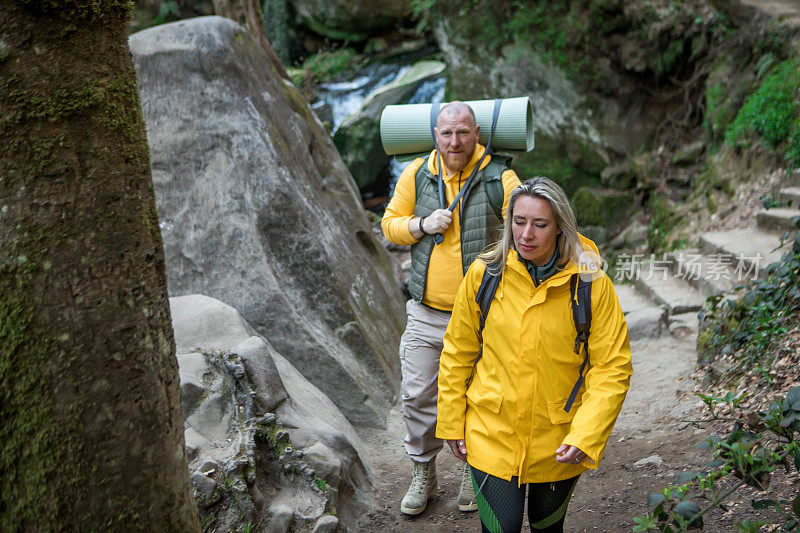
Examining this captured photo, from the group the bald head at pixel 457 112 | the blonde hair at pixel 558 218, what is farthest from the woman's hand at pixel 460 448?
the bald head at pixel 457 112

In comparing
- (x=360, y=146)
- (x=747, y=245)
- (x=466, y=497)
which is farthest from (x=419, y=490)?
(x=360, y=146)

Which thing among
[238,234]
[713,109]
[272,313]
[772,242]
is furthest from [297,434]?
[713,109]

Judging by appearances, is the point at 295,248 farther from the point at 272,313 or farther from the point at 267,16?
the point at 267,16

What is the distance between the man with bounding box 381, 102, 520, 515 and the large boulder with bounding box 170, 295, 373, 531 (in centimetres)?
51

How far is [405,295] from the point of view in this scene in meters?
7.93

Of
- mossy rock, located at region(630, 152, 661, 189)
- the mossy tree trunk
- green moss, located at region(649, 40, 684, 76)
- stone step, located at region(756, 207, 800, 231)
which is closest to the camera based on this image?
the mossy tree trunk

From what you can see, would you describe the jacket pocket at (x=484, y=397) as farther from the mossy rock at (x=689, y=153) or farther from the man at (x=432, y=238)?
the mossy rock at (x=689, y=153)

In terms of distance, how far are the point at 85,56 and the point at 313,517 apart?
2490 millimetres

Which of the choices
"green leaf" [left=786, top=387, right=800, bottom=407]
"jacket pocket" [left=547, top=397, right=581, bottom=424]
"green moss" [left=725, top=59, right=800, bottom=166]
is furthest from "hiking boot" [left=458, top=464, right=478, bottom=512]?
"green moss" [left=725, top=59, right=800, bottom=166]

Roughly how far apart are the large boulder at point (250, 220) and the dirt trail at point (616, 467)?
607mm

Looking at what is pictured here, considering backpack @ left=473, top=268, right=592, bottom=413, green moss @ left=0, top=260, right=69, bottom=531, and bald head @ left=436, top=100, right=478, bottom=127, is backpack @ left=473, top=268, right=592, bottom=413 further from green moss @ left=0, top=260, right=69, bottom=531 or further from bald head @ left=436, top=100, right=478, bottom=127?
green moss @ left=0, top=260, right=69, bottom=531

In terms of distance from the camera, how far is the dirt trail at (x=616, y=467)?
4.03 m

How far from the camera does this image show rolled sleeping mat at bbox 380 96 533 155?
4.13 metres

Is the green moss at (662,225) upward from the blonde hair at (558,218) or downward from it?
downward
